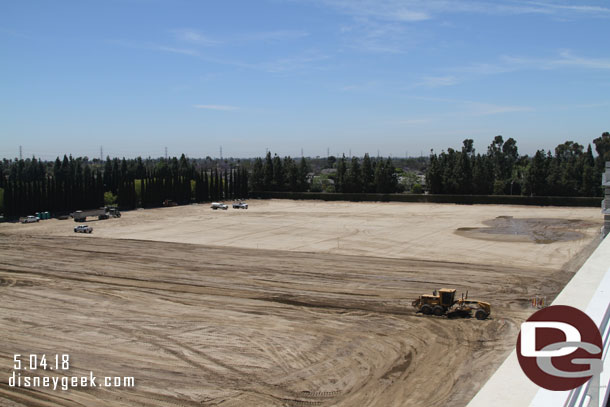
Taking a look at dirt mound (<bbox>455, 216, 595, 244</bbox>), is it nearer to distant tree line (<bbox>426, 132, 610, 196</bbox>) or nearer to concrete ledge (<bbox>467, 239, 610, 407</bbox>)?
distant tree line (<bbox>426, 132, 610, 196</bbox>)

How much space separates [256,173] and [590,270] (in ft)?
318

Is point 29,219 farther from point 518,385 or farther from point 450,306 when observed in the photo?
point 518,385

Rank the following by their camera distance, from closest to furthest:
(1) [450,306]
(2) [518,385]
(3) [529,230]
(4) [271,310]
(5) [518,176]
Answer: (2) [518,385]
(1) [450,306]
(4) [271,310]
(3) [529,230]
(5) [518,176]

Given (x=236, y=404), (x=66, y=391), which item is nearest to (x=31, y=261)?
(x=66, y=391)

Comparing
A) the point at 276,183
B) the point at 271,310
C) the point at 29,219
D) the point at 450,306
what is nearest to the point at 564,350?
the point at 450,306

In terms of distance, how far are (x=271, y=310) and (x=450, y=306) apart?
828 cm

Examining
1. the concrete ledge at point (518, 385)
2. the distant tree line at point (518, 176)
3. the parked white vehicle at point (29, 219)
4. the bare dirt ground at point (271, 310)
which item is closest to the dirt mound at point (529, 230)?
the bare dirt ground at point (271, 310)

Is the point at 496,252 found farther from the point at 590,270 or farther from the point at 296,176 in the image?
the point at 296,176

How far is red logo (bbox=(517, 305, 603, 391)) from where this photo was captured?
14.6 feet

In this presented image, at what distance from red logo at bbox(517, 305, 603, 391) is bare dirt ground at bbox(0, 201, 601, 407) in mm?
10387

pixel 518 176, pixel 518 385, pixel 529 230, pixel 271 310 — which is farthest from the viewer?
pixel 518 176

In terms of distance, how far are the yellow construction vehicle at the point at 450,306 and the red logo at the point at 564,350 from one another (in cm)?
1790

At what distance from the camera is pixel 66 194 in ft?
237

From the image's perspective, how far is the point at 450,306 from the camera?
22188mm
